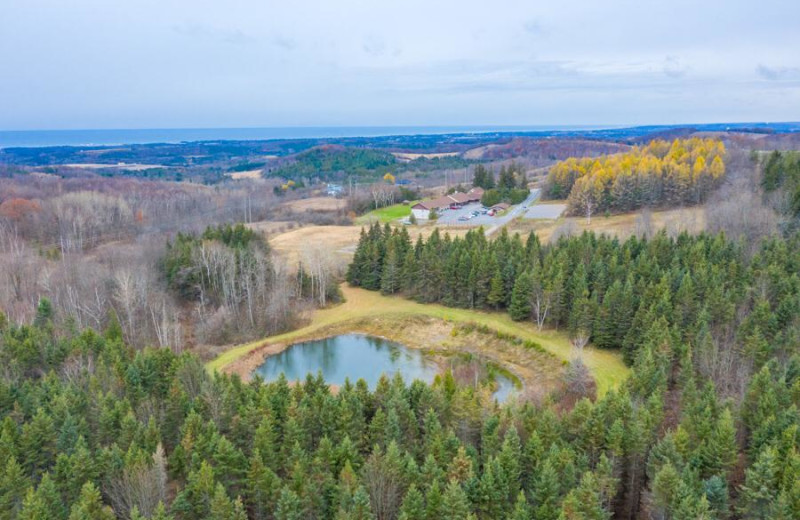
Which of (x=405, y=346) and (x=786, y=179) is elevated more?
(x=786, y=179)

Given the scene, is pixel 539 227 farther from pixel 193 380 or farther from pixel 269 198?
pixel 269 198

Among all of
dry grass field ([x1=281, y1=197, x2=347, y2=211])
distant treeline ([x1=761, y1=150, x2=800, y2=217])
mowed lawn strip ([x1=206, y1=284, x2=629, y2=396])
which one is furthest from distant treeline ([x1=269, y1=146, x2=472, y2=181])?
mowed lawn strip ([x1=206, y1=284, x2=629, y2=396])

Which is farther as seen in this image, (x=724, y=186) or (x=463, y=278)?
(x=724, y=186)

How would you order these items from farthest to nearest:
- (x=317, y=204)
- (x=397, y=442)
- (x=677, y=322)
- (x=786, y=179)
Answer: (x=317, y=204), (x=786, y=179), (x=677, y=322), (x=397, y=442)

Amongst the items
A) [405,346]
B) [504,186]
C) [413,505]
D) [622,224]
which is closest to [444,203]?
[504,186]

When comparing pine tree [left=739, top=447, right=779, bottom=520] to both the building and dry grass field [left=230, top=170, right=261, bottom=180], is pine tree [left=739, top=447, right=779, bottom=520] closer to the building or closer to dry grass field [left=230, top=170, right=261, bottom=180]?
the building

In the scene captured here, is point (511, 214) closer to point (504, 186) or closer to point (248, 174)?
point (504, 186)

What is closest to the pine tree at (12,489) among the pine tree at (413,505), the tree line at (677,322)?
the pine tree at (413,505)

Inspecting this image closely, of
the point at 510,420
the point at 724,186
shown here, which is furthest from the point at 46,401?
the point at 724,186
